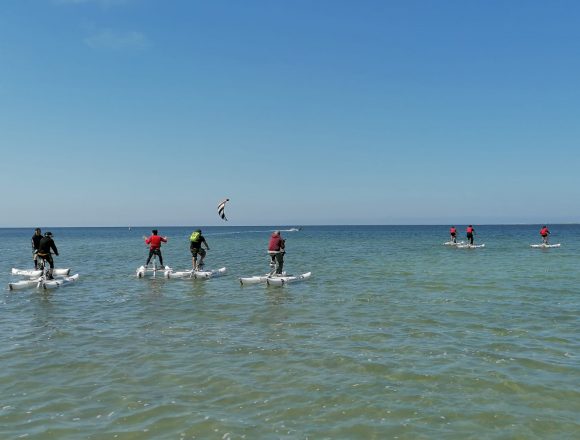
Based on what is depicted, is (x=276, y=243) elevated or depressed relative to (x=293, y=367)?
elevated

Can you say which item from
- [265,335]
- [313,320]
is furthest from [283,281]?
[265,335]

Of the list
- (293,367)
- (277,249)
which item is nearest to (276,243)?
(277,249)

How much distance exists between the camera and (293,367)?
31.7 feet

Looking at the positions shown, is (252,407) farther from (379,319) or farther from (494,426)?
(379,319)

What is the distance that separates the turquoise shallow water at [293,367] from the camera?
7.04 meters

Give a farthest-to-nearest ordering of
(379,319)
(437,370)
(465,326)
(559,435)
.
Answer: (379,319) → (465,326) → (437,370) → (559,435)

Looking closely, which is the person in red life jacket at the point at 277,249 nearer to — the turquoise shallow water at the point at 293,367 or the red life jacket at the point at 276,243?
the red life jacket at the point at 276,243

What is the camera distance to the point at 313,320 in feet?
47.3

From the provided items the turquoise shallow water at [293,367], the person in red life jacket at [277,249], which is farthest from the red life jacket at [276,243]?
the turquoise shallow water at [293,367]

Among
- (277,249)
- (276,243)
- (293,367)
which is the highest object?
(276,243)

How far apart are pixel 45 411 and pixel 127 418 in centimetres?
145

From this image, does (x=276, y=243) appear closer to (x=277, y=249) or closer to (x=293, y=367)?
(x=277, y=249)

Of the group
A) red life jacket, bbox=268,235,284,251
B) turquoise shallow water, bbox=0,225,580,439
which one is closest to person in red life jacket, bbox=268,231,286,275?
red life jacket, bbox=268,235,284,251

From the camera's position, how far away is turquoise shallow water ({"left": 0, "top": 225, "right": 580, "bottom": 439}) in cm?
704
